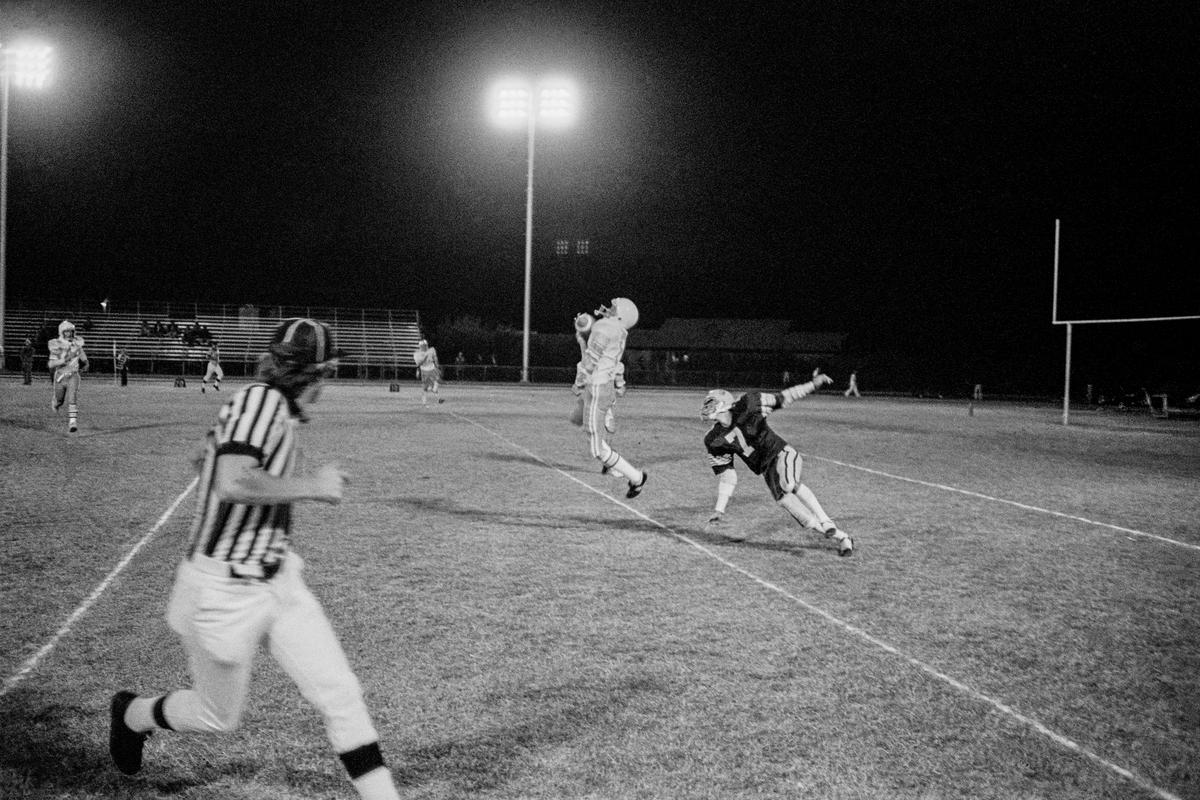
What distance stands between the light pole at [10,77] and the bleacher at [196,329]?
10.0 metres

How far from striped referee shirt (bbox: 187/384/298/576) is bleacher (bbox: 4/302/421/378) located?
158 feet

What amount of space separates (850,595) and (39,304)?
61.3 meters

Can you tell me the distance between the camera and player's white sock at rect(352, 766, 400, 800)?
3428 millimetres

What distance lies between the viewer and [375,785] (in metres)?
3.44

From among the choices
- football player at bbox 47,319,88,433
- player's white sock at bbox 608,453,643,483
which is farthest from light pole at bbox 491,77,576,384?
player's white sock at bbox 608,453,643,483

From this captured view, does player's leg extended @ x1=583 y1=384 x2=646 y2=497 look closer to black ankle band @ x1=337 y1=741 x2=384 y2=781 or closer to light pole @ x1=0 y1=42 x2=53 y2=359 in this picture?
black ankle band @ x1=337 y1=741 x2=384 y2=781

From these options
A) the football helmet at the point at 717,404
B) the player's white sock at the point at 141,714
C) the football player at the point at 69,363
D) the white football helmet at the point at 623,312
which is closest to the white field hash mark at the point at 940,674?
the football helmet at the point at 717,404

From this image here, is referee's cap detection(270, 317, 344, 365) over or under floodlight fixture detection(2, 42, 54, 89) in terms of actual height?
under

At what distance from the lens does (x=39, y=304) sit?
5544cm

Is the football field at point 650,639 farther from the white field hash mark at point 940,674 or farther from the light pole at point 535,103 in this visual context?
the light pole at point 535,103

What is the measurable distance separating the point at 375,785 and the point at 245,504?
121cm

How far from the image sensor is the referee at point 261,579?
3418 mm

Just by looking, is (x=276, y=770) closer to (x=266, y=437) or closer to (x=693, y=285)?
(x=266, y=437)

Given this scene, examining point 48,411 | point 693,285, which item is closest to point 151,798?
point 48,411
